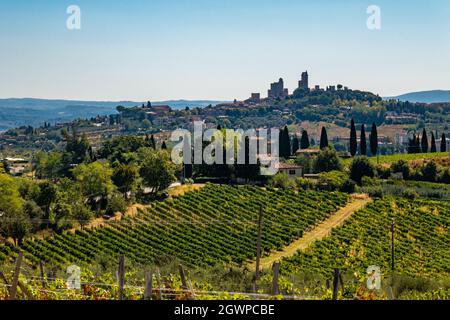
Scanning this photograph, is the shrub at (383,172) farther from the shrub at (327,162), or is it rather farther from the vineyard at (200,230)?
the vineyard at (200,230)

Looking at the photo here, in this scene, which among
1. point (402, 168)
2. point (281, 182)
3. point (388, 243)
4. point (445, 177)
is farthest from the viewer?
point (402, 168)

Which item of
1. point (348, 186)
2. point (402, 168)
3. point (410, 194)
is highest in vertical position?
point (402, 168)

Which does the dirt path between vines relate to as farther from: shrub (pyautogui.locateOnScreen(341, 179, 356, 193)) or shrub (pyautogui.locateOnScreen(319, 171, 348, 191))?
shrub (pyautogui.locateOnScreen(319, 171, 348, 191))

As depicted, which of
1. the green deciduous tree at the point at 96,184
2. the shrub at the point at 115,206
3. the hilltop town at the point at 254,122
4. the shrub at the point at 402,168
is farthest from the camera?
the hilltop town at the point at 254,122

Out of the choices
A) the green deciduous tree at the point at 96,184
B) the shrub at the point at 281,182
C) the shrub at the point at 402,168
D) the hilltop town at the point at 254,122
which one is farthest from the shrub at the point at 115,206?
the hilltop town at the point at 254,122

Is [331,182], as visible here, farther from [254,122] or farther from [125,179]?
[254,122]

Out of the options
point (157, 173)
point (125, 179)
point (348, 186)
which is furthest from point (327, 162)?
point (125, 179)

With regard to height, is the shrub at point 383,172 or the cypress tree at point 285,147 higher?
the cypress tree at point 285,147
